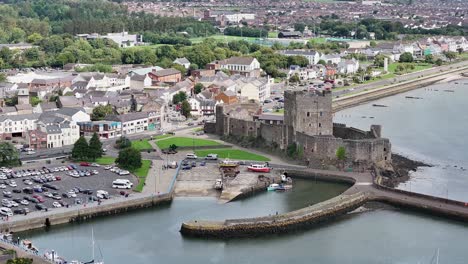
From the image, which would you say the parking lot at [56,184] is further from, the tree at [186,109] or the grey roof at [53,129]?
the tree at [186,109]

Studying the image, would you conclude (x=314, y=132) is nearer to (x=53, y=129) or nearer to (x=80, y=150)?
(x=80, y=150)

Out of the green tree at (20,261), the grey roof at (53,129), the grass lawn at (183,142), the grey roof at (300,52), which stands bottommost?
the grass lawn at (183,142)

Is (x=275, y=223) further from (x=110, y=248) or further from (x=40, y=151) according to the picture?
(x=40, y=151)

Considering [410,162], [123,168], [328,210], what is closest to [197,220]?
[328,210]

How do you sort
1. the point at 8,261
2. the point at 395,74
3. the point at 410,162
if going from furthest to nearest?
1. the point at 395,74
2. the point at 410,162
3. the point at 8,261

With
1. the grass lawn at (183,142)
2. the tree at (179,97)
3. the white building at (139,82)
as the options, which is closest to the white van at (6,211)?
the grass lawn at (183,142)

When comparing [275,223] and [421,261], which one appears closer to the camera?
[421,261]

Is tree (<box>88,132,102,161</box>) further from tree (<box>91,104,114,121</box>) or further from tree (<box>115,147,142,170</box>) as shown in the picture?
tree (<box>91,104,114,121</box>)
